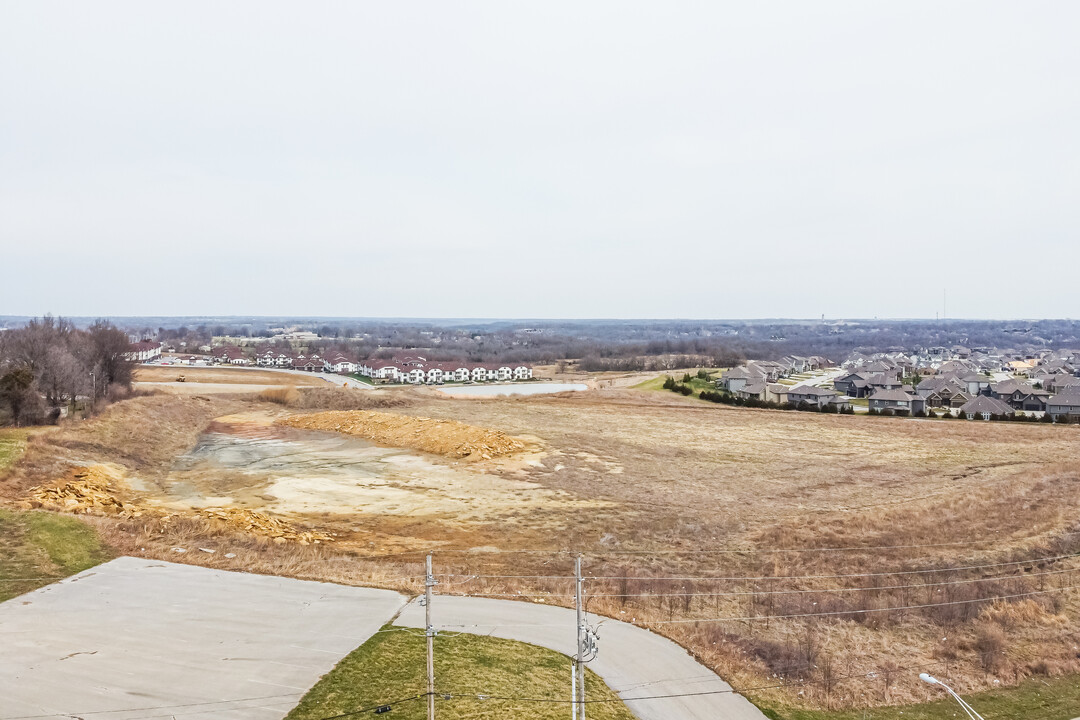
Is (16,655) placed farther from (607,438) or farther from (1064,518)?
(607,438)

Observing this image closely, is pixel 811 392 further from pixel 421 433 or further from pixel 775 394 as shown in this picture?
pixel 421 433

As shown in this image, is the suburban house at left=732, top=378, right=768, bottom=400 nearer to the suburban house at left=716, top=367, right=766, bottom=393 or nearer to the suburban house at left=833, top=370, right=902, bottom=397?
the suburban house at left=716, top=367, right=766, bottom=393

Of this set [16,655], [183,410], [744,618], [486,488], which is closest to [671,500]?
[486,488]

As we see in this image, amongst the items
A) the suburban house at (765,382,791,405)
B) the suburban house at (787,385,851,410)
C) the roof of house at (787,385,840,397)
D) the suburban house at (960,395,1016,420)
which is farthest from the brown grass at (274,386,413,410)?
the suburban house at (960,395,1016,420)

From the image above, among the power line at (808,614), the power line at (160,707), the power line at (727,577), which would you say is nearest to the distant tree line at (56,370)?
the power line at (727,577)

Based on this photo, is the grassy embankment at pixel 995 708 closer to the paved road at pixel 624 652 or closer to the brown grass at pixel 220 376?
the paved road at pixel 624 652

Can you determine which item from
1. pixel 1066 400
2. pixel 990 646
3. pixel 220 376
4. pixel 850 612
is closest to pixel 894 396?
pixel 1066 400
